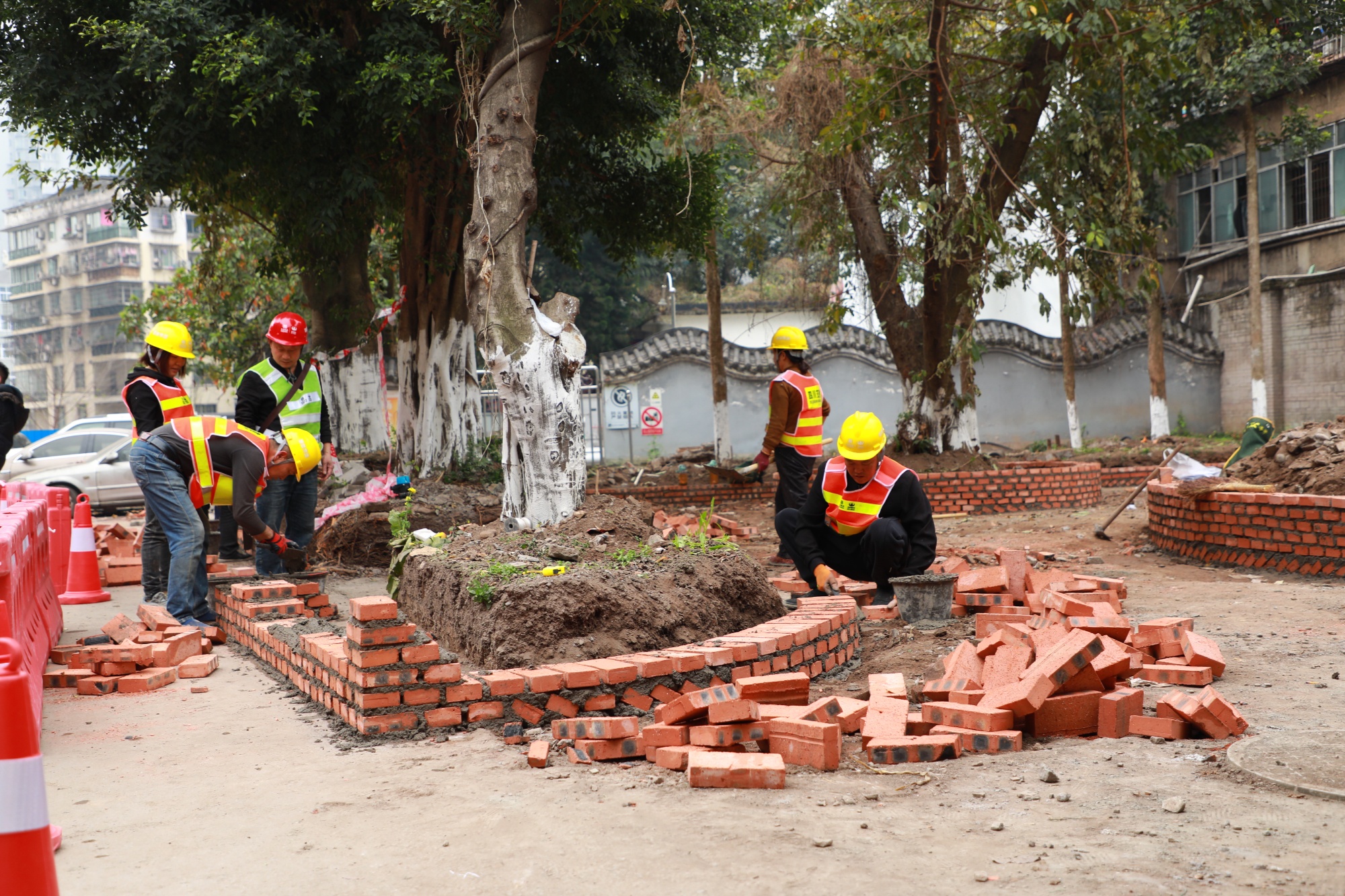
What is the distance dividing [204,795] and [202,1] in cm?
752

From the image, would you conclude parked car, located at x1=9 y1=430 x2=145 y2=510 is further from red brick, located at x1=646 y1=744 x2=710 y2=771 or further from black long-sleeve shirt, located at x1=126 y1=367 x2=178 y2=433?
red brick, located at x1=646 y1=744 x2=710 y2=771

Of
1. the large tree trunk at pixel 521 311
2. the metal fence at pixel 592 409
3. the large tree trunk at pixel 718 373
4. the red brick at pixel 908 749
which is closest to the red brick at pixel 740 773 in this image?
the red brick at pixel 908 749

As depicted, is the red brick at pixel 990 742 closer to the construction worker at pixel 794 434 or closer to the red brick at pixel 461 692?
the red brick at pixel 461 692

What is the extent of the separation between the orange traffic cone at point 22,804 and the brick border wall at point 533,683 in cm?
207

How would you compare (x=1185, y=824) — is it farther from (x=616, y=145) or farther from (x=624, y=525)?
(x=616, y=145)

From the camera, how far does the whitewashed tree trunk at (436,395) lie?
11398 mm

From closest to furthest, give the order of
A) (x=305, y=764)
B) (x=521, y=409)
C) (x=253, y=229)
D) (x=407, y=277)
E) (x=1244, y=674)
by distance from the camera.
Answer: (x=305, y=764) → (x=1244, y=674) → (x=521, y=409) → (x=407, y=277) → (x=253, y=229)

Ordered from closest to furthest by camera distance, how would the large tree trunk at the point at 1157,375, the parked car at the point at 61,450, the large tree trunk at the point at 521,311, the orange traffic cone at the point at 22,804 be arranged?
the orange traffic cone at the point at 22,804
the large tree trunk at the point at 521,311
the parked car at the point at 61,450
the large tree trunk at the point at 1157,375

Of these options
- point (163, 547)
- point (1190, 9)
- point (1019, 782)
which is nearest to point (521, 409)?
point (163, 547)

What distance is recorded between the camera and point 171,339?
6.88m

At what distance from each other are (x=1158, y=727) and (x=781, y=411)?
4.45 m

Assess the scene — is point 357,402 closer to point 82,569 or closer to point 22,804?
point 82,569

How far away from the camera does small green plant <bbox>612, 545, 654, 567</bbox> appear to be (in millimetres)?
5480

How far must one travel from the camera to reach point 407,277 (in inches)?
455
